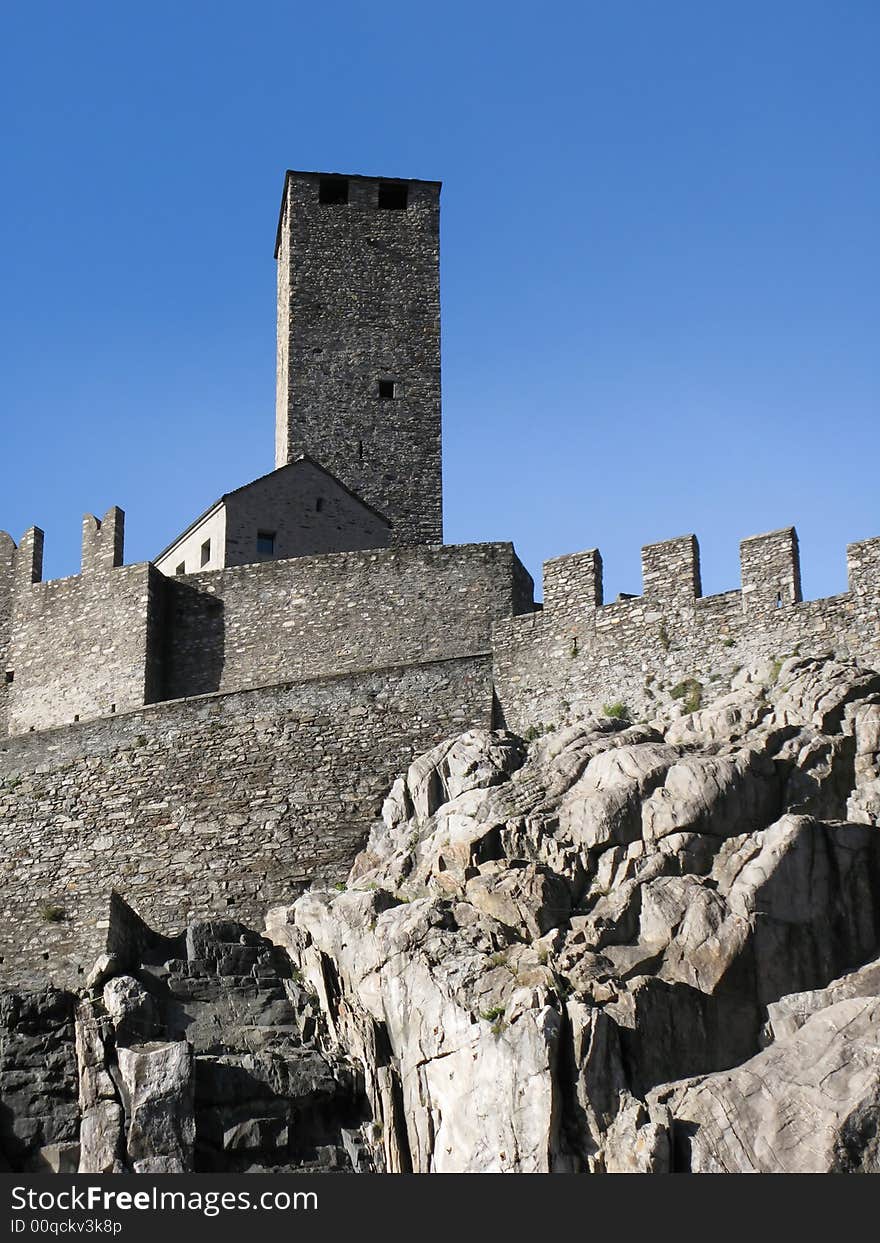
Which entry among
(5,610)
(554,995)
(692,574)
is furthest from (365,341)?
(554,995)

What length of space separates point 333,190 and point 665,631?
1835 cm

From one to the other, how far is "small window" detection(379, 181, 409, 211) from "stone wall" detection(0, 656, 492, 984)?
55.5ft

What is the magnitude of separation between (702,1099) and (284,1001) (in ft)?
21.2

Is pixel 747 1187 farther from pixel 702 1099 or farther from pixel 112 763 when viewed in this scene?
pixel 112 763

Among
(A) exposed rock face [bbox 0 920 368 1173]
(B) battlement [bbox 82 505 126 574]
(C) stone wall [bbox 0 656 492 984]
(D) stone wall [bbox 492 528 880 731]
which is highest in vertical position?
(B) battlement [bbox 82 505 126 574]

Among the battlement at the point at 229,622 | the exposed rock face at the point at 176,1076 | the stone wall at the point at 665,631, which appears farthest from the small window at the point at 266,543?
the exposed rock face at the point at 176,1076

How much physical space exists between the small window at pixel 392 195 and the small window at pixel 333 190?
80 cm

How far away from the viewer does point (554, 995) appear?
23.9m

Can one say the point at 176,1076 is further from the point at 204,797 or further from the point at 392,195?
the point at 392,195

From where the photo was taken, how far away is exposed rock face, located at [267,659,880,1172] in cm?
2250

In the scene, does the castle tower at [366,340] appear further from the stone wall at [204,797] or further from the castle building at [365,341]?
the stone wall at [204,797]

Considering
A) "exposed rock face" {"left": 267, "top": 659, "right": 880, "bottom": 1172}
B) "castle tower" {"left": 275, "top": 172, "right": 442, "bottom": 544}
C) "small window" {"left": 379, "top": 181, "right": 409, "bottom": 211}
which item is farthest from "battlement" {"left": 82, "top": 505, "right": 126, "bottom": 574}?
"small window" {"left": 379, "top": 181, "right": 409, "bottom": 211}

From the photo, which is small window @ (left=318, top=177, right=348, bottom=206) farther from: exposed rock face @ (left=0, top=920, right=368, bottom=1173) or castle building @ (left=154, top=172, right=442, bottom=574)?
exposed rock face @ (left=0, top=920, right=368, bottom=1173)

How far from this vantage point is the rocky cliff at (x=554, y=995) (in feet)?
74.5
